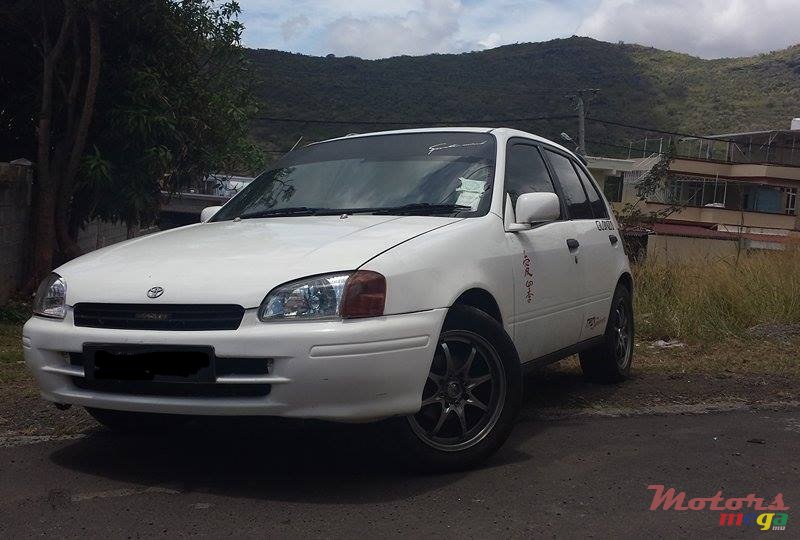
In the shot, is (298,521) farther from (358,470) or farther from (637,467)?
(637,467)

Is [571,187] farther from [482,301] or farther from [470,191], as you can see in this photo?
[482,301]

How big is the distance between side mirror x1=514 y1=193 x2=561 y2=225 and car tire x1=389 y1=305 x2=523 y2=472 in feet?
2.40

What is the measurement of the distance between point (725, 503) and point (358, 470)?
5.01 feet

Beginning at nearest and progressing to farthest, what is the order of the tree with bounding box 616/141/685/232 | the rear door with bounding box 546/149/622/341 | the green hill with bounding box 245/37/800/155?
the rear door with bounding box 546/149/622/341
the tree with bounding box 616/141/685/232
the green hill with bounding box 245/37/800/155

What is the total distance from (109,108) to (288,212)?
21.9 ft

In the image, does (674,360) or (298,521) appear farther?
(674,360)

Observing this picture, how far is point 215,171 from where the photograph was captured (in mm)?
12656

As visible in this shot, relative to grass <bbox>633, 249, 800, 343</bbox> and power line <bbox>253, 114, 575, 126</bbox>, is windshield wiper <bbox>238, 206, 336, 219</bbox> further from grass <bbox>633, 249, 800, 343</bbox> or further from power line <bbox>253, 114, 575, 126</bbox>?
power line <bbox>253, 114, 575, 126</bbox>

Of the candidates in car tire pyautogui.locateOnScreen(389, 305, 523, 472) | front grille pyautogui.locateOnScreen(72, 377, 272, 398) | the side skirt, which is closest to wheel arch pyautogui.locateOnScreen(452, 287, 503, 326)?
car tire pyautogui.locateOnScreen(389, 305, 523, 472)

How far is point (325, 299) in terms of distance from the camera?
3607 mm

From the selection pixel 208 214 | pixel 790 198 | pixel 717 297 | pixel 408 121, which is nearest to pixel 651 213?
pixel 717 297

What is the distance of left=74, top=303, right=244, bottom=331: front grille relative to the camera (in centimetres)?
359

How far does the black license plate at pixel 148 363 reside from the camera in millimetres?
3572

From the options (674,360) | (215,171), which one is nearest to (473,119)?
(215,171)
